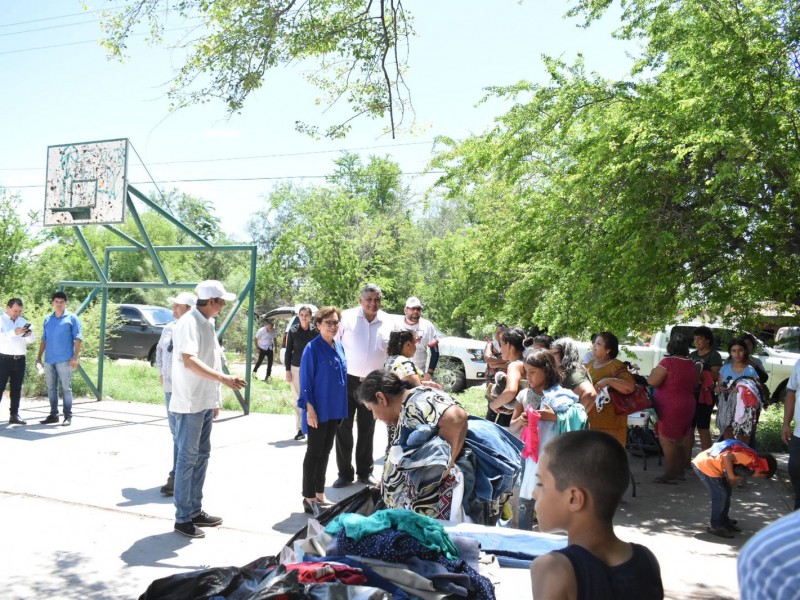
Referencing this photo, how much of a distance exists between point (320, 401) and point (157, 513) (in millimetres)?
1643

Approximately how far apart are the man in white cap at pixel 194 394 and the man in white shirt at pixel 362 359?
1.92 metres

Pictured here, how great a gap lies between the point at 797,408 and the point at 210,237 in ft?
155

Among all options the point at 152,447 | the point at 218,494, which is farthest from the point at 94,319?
the point at 218,494

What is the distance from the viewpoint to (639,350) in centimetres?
1519

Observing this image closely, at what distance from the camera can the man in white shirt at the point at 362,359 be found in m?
7.36

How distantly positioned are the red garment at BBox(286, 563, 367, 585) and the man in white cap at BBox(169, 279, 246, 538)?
2711 mm

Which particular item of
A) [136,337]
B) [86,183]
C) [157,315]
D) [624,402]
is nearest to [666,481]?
[624,402]

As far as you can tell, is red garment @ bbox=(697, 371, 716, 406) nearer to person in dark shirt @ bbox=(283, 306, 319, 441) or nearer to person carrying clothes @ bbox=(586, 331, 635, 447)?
person carrying clothes @ bbox=(586, 331, 635, 447)

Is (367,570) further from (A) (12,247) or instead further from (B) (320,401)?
(A) (12,247)

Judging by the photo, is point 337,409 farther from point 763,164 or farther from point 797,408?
point 763,164

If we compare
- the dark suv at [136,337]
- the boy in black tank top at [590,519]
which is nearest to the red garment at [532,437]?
the boy in black tank top at [590,519]

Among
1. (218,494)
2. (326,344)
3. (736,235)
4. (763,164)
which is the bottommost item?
(218,494)

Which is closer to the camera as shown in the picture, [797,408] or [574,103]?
[797,408]

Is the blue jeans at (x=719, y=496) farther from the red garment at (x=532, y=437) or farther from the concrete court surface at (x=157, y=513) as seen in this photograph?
the red garment at (x=532, y=437)
